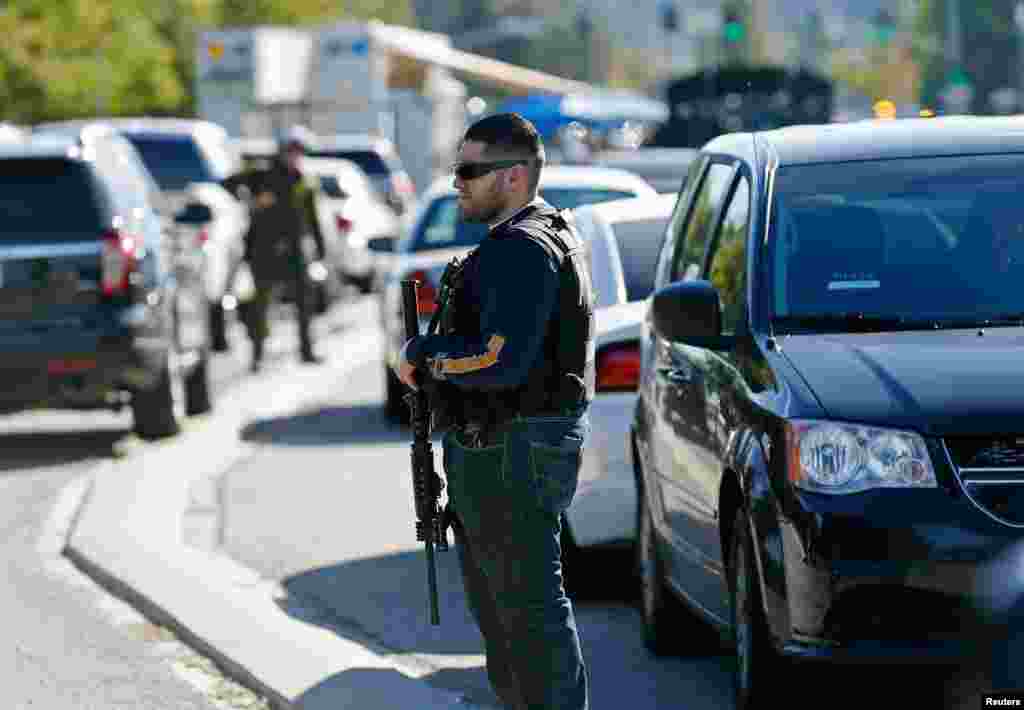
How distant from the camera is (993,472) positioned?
21.8 ft

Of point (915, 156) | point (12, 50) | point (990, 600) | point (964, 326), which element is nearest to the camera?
point (990, 600)

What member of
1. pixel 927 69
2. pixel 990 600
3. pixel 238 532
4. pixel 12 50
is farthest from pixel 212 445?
pixel 927 69

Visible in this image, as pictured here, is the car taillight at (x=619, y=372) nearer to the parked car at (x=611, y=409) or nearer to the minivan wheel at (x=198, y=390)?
the parked car at (x=611, y=409)

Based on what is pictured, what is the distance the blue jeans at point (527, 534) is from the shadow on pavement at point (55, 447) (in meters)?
9.89

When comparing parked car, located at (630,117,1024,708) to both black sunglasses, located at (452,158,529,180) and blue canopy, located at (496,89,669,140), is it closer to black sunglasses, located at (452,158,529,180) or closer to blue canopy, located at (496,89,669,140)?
black sunglasses, located at (452,158,529,180)

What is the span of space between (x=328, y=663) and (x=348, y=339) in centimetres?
1838

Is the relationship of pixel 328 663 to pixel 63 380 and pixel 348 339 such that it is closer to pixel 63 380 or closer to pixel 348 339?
pixel 63 380

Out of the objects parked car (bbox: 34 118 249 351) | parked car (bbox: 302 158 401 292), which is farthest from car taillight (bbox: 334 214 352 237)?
parked car (bbox: 34 118 249 351)

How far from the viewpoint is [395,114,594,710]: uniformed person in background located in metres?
6.38

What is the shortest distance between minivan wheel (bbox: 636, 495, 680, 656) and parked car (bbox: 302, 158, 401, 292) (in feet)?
74.2

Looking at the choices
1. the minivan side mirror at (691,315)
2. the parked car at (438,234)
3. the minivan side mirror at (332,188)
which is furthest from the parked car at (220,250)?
the minivan side mirror at (691,315)

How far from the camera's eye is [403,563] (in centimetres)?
1191

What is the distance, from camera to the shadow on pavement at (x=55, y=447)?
16.6m

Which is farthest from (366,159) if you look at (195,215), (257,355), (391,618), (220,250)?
(391,618)
